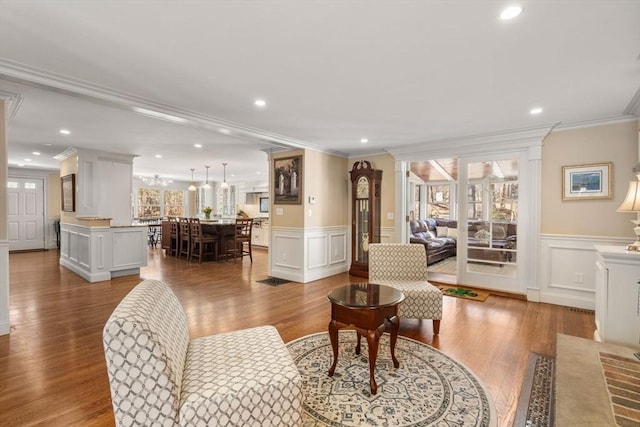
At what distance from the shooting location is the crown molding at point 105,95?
2379mm

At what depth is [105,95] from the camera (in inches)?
Answer: 111

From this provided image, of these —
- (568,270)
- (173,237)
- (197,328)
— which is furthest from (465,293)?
(173,237)

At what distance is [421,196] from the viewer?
9.19m

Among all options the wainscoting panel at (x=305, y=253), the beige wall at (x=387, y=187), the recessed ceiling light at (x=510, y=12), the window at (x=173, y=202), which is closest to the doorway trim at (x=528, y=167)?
the beige wall at (x=387, y=187)

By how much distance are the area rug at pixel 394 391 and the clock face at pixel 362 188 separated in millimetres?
3342

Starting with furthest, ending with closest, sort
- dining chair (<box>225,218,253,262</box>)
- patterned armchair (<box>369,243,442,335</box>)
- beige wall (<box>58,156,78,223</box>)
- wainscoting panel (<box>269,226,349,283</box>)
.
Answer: dining chair (<box>225,218,253,262</box>) < beige wall (<box>58,156,78,223</box>) < wainscoting panel (<box>269,226,349,283</box>) < patterned armchair (<box>369,243,442,335</box>)

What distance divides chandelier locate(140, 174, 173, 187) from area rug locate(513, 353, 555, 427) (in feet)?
35.6

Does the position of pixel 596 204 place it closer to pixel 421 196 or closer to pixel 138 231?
pixel 421 196

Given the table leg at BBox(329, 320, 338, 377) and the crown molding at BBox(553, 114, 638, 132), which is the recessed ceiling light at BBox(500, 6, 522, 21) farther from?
the crown molding at BBox(553, 114, 638, 132)

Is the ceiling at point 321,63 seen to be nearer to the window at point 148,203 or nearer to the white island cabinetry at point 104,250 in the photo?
the white island cabinetry at point 104,250

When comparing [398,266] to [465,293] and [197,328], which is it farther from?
[197,328]

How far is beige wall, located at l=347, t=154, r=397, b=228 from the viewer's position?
5582 millimetres

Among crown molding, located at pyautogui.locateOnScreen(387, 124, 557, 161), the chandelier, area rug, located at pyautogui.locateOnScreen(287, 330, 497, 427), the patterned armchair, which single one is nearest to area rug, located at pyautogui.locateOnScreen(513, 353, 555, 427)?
area rug, located at pyautogui.locateOnScreen(287, 330, 497, 427)

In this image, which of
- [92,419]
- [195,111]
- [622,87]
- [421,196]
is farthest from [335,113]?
[421,196]
